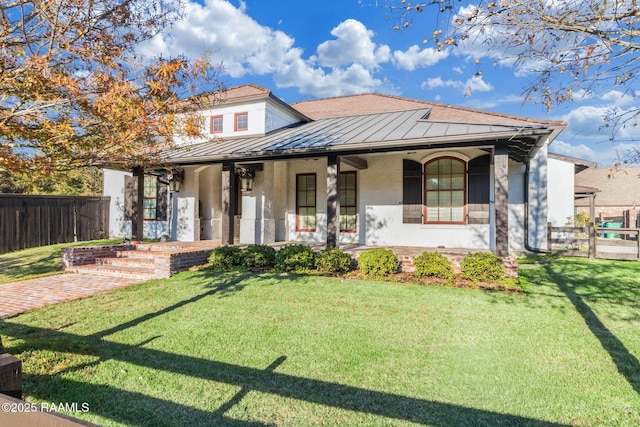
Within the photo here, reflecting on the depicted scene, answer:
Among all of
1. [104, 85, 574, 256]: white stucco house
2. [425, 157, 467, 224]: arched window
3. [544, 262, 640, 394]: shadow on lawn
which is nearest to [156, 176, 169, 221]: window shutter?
[104, 85, 574, 256]: white stucco house

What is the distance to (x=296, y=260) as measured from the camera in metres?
8.38

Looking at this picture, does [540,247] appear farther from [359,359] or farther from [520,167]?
[359,359]

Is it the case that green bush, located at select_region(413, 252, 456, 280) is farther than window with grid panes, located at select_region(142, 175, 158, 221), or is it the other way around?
window with grid panes, located at select_region(142, 175, 158, 221)

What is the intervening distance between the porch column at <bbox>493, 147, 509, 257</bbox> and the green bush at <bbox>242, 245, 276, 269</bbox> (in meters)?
5.22

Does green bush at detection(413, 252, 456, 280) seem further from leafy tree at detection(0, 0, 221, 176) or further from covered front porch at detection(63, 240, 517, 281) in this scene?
leafy tree at detection(0, 0, 221, 176)

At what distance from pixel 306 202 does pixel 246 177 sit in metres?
2.27

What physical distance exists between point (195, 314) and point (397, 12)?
4921 mm

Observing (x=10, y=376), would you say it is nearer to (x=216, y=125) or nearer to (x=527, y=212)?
(x=527, y=212)

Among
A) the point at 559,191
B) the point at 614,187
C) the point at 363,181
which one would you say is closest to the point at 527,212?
the point at 559,191

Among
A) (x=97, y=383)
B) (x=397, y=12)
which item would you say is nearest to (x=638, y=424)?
(x=397, y=12)

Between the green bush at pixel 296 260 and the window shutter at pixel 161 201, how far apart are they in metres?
7.34

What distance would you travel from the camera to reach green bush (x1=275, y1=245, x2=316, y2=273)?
8.38 m

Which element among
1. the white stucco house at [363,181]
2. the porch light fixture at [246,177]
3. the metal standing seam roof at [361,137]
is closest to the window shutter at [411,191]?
the white stucco house at [363,181]

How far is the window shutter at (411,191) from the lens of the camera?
35.1ft
